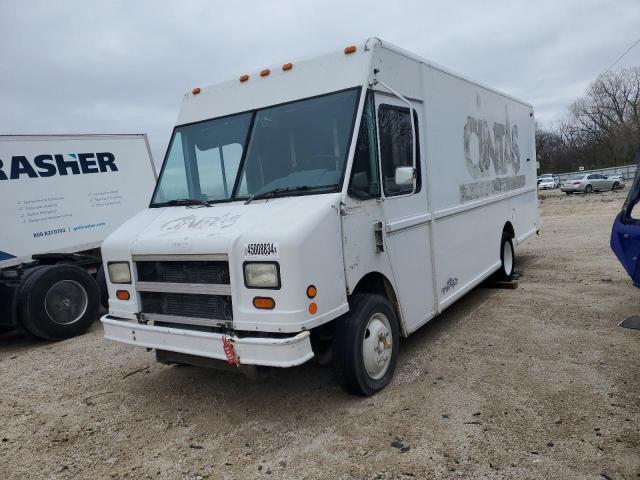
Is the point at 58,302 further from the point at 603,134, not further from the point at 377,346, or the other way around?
the point at 603,134

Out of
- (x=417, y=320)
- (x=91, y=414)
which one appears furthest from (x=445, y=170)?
(x=91, y=414)

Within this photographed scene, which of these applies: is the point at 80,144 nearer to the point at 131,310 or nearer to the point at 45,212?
the point at 45,212

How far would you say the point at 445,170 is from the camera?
5613mm

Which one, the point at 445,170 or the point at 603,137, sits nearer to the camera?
the point at 445,170

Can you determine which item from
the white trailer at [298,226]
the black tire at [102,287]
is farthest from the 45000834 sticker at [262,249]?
the black tire at [102,287]

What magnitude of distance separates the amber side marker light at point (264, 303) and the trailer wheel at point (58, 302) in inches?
182

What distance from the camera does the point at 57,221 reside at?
766 cm

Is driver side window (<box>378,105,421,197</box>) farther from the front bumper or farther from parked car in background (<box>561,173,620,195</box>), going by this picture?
parked car in background (<box>561,173,620,195</box>)

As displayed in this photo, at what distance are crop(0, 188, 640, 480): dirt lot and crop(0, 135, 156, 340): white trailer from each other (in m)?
0.90

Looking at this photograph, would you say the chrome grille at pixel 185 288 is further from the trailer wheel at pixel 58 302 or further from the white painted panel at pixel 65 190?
the white painted panel at pixel 65 190

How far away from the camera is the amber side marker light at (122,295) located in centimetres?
433

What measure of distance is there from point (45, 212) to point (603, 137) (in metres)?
66.2

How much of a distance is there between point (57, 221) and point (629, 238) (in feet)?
25.7

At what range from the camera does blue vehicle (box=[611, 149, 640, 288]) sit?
5.82 metres
